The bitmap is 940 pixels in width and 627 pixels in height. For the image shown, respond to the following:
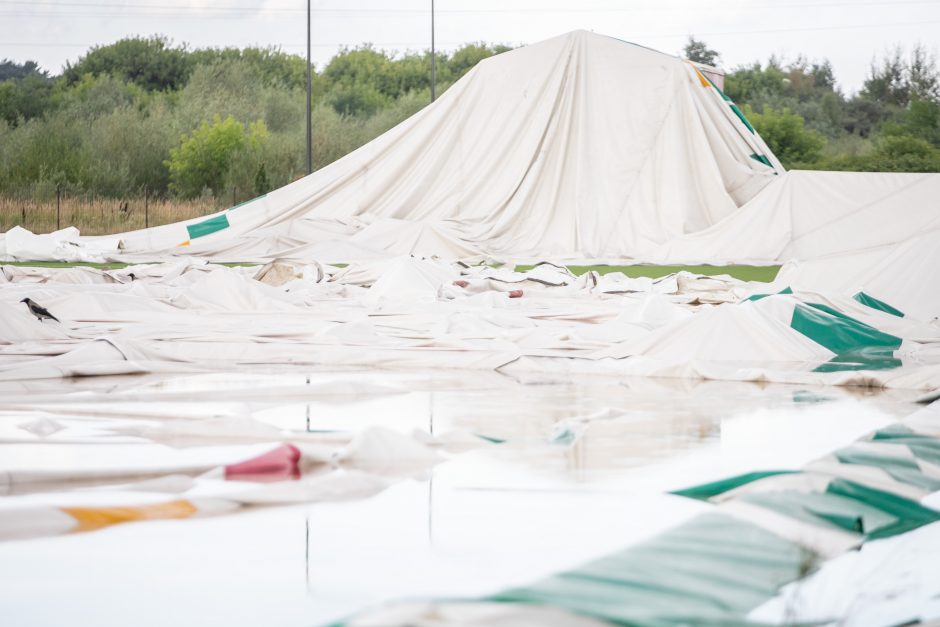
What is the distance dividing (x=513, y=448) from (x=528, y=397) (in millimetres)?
854

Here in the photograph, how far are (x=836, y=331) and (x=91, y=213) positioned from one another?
51.8 ft

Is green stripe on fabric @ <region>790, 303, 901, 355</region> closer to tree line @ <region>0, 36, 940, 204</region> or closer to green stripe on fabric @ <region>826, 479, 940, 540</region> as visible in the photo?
green stripe on fabric @ <region>826, 479, 940, 540</region>

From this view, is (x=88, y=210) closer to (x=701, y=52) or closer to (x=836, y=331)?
(x=836, y=331)

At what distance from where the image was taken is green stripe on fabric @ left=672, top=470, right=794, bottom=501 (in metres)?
1.92

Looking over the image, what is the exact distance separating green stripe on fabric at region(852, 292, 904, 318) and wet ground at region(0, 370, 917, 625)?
1.76 m

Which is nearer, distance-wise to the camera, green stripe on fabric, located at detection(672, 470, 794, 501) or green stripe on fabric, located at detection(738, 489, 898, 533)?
green stripe on fabric, located at detection(738, 489, 898, 533)

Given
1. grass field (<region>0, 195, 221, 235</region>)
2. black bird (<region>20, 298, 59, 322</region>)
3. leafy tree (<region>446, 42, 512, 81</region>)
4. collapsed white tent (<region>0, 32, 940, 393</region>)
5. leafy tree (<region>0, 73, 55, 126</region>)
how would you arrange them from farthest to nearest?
leafy tree (<region>446, 42, 512, 81</region>), leafy tree (<region>0, 73, 55, 126</region>), grass field (<region>0, 195, 221, 235</region>), black bird (<region>20, 298, 59, 322</region>), collapsed white tent (<region>0, 32, 940, 393</region>)

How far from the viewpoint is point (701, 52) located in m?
35.0

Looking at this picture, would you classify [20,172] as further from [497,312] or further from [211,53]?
[497,312]

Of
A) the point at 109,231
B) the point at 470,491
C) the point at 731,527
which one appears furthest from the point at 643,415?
the point at 109,231

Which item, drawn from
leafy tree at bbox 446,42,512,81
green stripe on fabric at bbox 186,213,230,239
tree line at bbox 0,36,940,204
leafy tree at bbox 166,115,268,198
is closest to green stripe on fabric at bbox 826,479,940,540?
green stripe on fabric at bbox 186,213,230,239

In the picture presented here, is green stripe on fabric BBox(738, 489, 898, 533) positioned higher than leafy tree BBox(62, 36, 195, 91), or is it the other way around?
leafy tree BBox(62, 36, 195, 91)

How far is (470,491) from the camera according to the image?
76.6 inches

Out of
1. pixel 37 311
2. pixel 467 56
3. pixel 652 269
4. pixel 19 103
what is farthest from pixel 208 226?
pixel 467 56
